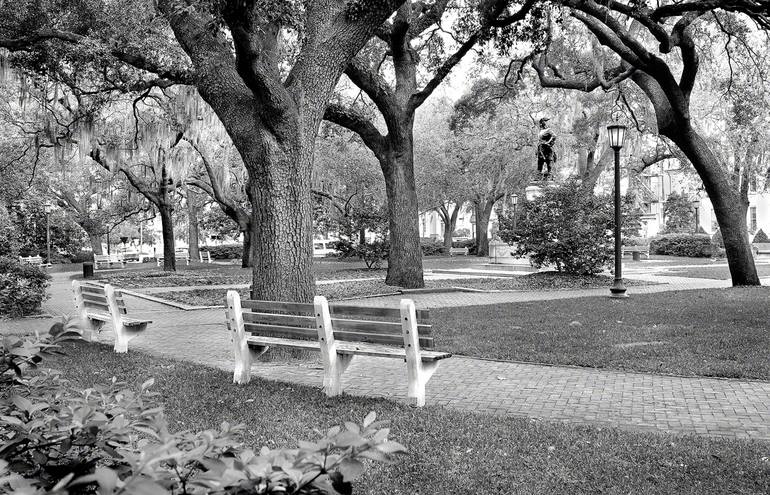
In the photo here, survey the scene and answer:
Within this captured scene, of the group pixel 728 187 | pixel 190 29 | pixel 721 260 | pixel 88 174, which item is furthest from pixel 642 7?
pixel 88 174

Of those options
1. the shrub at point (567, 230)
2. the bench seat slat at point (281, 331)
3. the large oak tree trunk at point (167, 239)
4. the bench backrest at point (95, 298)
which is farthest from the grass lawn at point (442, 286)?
the large oak tree trunk at point (167, 239)

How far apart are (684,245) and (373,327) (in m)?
36.6

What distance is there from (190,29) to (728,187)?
549 inches

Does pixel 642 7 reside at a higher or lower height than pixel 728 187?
higher

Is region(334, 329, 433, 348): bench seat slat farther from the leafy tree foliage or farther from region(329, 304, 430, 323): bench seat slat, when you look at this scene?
the leafy tree foliage

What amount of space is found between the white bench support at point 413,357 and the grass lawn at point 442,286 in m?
9.61

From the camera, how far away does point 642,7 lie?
1427 centimetres

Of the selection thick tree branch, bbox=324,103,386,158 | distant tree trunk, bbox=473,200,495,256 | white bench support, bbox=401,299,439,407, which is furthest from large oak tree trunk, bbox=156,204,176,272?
white bench support, bbox=401,299,439,407

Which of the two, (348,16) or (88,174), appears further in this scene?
(88,174)

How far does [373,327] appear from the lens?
5.67m

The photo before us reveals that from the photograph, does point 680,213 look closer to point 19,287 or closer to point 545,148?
point 545,148

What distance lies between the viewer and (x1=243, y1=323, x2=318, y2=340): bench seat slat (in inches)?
240

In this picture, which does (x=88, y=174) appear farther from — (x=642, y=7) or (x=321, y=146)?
(x=642, y=7)

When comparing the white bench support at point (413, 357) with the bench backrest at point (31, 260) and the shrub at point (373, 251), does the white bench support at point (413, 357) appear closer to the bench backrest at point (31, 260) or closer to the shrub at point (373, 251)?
the bench backrest at point (31, 260)
